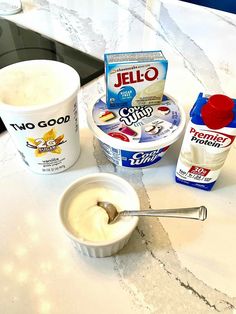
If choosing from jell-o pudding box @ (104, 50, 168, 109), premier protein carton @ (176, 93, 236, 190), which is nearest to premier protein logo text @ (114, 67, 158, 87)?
jell-o pudding box @ (104, 50, 168, 109)

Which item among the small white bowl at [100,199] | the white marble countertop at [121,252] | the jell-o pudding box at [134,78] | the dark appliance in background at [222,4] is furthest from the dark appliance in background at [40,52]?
the dark appliance in background at [222,4]

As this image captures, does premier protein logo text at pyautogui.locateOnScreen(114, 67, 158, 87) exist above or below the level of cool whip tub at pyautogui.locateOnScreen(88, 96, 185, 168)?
above

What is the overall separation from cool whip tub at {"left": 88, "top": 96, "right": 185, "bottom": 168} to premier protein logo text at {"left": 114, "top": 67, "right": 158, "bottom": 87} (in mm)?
52

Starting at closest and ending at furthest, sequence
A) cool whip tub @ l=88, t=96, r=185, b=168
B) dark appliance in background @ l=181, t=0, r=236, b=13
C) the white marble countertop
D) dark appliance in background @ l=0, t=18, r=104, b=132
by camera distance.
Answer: the white marble countertop, cool whip tub @ l=88, t=96, r=185, b=168, dark appliance in background @ l=0, t=18, r=104, b=132, dark appliance in background @ l=181, t=0, r=236, b=13

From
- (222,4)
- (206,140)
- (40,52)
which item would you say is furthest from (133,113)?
(222,4)

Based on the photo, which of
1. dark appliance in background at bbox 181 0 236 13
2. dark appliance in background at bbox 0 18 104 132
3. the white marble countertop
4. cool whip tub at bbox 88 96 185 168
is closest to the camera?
the white marble countertop

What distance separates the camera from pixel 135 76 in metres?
0.52

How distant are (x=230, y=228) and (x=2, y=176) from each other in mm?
407

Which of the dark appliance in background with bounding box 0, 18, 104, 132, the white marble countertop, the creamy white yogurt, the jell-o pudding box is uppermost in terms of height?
the jell-o pudding box

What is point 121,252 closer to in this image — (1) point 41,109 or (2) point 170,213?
(2) point 170,213

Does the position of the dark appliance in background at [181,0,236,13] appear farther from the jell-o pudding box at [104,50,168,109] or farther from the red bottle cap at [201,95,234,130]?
the red bottle cap at [201,95,234,130]

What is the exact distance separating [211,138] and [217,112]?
1.9 inches

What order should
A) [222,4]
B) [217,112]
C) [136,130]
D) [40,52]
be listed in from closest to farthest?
[217,112]
[136,130]
[40,52]
[222,4]

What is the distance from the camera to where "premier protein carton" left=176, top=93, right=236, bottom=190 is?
1.38ft
